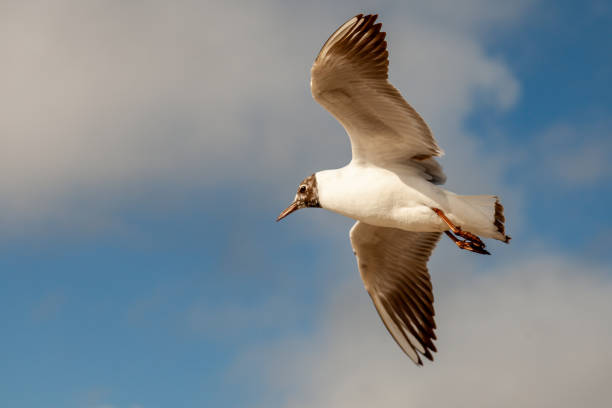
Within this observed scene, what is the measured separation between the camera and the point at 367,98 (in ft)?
29.0

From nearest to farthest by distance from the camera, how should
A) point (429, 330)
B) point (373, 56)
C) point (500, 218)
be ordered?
1. point (373, 56)
2. point (500, 218)
3. point (429, 330)

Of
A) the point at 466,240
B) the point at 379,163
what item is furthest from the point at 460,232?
the point at 379,163

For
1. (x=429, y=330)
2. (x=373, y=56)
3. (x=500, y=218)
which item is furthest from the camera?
Answer: (x=429, y=330)

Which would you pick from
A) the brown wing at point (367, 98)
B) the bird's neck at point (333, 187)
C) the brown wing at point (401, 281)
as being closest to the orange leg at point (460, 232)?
the brown wing at point (367, 98)

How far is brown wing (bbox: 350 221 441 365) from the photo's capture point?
10586 millimetres

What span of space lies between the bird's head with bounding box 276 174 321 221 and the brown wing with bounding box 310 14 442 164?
655 millimetres

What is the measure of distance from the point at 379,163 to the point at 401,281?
2.11m

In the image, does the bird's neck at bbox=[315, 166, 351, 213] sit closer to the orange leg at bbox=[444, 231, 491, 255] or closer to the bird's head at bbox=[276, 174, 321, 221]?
the bird's head at bbox=[276, 174, 321, 221]

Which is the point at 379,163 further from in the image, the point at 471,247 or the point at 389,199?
the point at 471,247

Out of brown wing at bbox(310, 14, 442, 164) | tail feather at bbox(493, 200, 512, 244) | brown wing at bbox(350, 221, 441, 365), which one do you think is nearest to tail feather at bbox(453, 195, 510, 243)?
tail feather at bbox(493, 200, 512, 244)

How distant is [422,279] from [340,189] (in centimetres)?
221

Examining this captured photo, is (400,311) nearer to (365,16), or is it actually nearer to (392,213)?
(392,213)

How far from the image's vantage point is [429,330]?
10.6 m

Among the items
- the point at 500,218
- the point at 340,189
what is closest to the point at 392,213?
the point at 340,189
